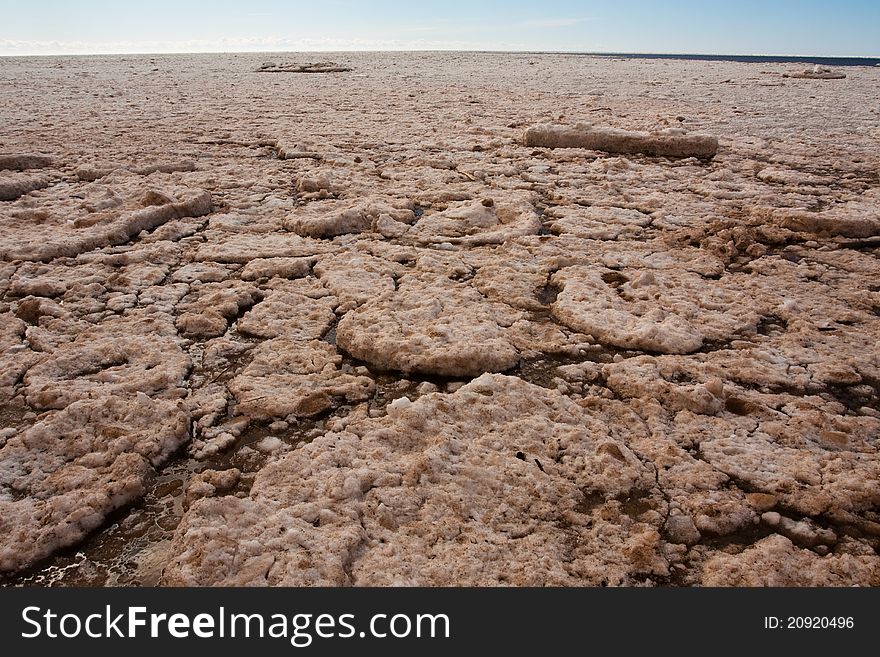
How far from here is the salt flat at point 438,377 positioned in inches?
42.3

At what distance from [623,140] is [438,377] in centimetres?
345

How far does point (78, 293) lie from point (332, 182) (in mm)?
1700

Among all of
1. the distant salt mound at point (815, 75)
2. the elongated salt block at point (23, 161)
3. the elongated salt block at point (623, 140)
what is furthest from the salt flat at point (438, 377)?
the distant salt mound at point (815, 75)

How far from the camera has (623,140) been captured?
172 inches

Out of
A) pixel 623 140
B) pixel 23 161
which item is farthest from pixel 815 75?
pixel 23 161

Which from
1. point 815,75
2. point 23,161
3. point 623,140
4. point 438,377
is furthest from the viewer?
point 815,75

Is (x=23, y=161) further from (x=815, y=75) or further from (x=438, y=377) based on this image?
(x=815, y=75)

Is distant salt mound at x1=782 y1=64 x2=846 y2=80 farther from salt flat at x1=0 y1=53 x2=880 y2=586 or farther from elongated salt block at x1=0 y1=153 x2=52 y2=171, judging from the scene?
elongated salt block at x1=0 y1=153 x2=52 y2=171

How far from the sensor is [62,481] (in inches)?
47.3

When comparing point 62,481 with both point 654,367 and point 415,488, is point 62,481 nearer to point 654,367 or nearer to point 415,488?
point 415,488

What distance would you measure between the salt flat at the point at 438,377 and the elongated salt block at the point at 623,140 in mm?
575

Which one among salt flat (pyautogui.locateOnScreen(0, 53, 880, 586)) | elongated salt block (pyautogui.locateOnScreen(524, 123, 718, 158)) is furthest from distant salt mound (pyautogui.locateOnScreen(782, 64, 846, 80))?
salt flat (pyautogui.locateOnScreen(0, 53, 880, 586))

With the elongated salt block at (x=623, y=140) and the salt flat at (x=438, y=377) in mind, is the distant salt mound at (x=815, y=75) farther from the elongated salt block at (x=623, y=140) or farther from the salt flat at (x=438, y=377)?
the salt flat at (x=438, y=377)
